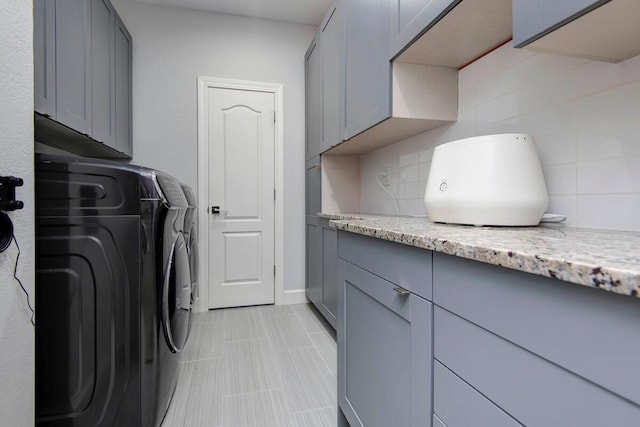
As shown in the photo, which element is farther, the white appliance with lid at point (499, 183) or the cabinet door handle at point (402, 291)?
the white appliance with lid at point (499, 183)

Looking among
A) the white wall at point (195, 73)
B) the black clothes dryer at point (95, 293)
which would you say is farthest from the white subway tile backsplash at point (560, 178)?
the white wall at point (195, 73)

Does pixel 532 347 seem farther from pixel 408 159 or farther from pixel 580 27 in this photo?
pixel 408 159

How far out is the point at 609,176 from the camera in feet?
2.87

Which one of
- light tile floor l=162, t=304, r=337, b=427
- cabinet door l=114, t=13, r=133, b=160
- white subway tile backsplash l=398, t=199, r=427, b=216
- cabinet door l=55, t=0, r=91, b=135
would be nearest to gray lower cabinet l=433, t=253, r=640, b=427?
light tile floor l=162, t=304, r=337, b=427

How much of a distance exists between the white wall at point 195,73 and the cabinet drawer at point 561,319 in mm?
2559

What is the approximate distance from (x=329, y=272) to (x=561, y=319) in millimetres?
1928

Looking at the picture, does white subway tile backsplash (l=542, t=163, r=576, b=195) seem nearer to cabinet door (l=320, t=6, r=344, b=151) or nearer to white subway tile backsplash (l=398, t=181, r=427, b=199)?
white subway tile backsplash (l=398, t=181, r=427, b=199)

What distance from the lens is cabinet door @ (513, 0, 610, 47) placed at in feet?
2.03

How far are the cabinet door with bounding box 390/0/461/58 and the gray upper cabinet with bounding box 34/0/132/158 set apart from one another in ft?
5.13

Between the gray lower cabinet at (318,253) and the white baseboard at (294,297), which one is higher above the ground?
the gray lower cabinet at (318,253)

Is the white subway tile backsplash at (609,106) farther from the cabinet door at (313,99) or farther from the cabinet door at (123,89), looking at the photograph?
the cabinet door at (123,89)

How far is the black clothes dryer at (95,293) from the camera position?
108 cm

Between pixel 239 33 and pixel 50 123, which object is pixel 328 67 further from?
pixel 50 123

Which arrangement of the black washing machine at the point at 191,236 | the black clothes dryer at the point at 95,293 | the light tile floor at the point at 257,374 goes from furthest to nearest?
1. the black washing machine at the point at 191,236
2. the light tile floor at the point at 257,374
3. the black clothes dryer at the point at 95,293
